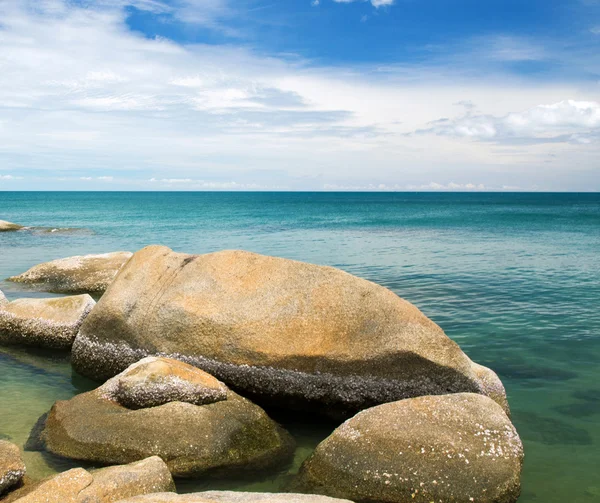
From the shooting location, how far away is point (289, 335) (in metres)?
9.71

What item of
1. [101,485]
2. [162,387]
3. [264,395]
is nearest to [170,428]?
Answer: [162,387]

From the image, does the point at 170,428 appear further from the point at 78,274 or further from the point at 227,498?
the point at 78,274

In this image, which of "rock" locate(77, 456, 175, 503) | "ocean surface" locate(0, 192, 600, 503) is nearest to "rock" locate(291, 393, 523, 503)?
"ocean surface" locate(0, 192, 600, 503)

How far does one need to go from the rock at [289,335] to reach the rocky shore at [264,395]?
0.07ft

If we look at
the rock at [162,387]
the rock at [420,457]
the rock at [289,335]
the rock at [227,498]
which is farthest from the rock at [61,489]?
the rock at [289,335]

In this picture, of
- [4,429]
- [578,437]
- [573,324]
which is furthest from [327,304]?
[573,324]

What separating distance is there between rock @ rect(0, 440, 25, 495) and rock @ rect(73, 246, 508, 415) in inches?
135

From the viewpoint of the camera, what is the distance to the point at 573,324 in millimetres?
15773

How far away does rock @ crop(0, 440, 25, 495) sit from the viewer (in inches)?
265

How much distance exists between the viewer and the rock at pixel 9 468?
6.73 metres

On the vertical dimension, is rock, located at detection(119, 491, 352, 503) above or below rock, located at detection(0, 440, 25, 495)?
above

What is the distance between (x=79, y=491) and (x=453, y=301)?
14298 mm

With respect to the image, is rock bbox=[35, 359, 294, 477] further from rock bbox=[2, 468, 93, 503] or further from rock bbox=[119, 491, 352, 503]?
rock bbox=[119, 491, 352, 503]

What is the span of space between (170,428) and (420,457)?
332 cm
